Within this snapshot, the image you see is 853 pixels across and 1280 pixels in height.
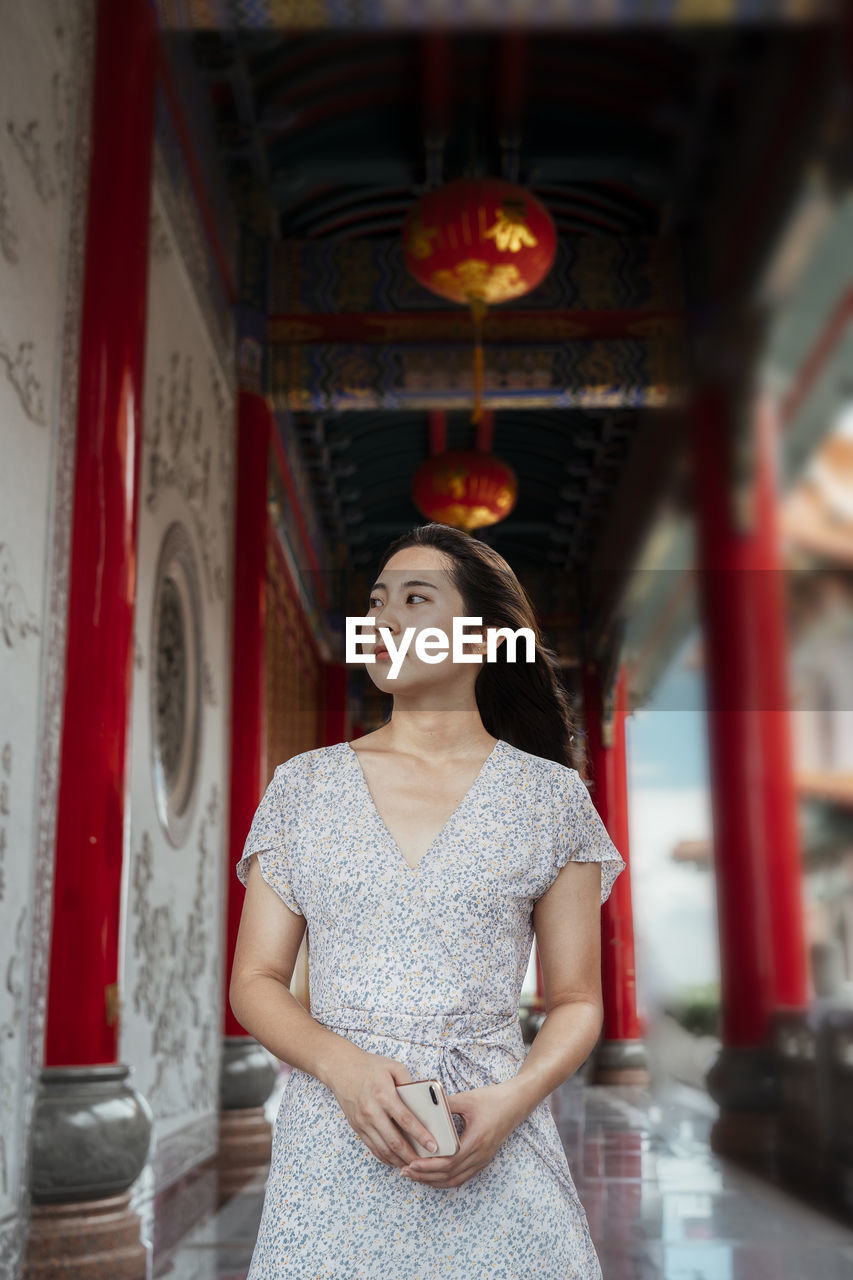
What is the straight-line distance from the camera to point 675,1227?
3.08 metres

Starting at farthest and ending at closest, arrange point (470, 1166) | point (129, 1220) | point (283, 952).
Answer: point (129, 1220), point (283, 952), point (470, 1166)

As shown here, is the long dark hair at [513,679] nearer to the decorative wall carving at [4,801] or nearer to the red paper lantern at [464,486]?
the decorative wall carving at [4,801]

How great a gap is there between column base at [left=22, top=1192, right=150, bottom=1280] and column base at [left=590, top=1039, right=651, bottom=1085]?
149cm

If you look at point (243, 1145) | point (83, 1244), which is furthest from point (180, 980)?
point (83, 1244)

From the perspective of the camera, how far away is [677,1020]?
1137 mm

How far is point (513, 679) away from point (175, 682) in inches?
116

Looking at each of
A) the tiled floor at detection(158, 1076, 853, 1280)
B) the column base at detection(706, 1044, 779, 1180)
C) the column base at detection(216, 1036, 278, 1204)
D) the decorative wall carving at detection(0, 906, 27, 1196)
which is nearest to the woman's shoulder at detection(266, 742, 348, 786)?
the column base at detection(706, 1044, 779, 1180)

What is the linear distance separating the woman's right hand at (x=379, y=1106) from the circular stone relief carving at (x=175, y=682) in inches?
111

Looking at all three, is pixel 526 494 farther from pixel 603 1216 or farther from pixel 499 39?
pixel 603 1216

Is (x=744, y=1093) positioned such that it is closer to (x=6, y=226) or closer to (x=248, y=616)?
(x=6, y=226)

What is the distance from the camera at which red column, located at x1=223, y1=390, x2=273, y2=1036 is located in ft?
15.0

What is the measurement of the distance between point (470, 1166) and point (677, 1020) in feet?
1.21

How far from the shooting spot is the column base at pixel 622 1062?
4.19ft

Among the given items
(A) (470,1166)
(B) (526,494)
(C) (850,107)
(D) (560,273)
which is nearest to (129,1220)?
(A) (470,1166)
